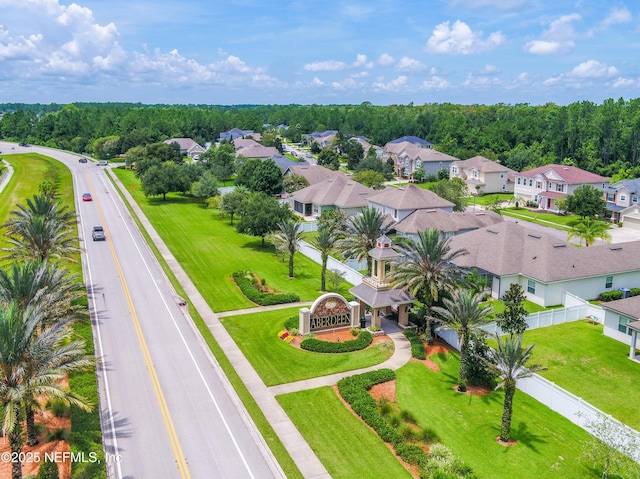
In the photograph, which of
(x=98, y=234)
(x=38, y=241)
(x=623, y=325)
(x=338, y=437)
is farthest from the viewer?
(x=98, y=234)

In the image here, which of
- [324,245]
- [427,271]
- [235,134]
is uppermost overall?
[235,134]

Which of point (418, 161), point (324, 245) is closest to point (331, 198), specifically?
point (324, 245)

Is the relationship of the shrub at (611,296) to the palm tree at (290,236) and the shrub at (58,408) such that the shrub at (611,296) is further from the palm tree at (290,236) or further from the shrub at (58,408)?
the shrub at (58,408)

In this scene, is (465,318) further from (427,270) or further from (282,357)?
(282,357)

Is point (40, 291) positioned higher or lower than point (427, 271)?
higher

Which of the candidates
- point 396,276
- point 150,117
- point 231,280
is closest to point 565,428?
point 396,276

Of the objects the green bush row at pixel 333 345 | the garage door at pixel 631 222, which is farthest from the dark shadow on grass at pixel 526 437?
the garage door at pixel 631 222
